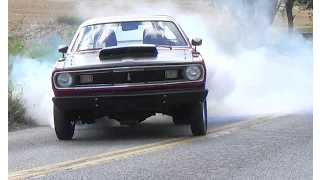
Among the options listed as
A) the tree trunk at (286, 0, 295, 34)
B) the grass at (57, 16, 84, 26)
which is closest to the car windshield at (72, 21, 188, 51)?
the grass at (57, 16, 84, 26)

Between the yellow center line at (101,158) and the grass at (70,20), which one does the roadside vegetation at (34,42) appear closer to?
the grass at (70,20)

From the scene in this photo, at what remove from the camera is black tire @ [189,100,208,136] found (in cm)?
707

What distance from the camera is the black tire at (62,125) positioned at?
7.01m

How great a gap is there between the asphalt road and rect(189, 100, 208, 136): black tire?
0.11m

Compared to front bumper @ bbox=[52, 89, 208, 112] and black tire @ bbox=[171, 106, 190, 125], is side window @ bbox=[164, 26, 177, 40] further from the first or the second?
front bumper @ bbox=[52, 89, 208, 112]

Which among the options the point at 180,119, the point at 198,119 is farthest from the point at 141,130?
the point at 198,119

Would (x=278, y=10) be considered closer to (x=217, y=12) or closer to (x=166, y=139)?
(x=217, y=12)

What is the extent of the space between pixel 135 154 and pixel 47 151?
3.07 feet

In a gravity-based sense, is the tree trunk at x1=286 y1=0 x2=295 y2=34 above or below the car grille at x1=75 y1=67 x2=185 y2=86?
above

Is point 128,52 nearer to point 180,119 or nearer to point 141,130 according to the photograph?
point 180,119

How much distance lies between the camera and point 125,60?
6.84 metres

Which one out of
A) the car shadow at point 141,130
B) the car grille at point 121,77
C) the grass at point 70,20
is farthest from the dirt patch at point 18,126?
the grass at point 70,20

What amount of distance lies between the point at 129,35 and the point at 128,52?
1102 mm
